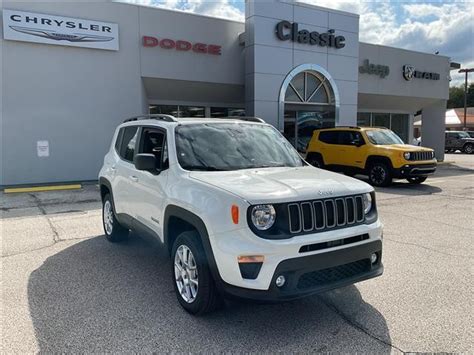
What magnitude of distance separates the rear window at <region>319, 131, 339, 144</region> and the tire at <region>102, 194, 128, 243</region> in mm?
9832

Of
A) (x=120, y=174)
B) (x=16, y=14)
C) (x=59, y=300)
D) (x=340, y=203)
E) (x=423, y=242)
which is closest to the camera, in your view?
(x=340, y=203)

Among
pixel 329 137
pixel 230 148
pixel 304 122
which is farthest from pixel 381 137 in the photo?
pixel 230 148

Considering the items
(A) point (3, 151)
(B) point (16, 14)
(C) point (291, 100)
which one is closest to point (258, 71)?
(C) point (291, 100)

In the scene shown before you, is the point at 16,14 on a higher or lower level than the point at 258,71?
higher

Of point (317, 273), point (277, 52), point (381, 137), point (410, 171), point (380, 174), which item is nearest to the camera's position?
point (317, 273)

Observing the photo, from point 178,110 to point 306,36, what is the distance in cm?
627

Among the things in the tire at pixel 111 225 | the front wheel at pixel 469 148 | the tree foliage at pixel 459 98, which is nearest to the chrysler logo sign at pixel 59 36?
the tire at pixel 111 225

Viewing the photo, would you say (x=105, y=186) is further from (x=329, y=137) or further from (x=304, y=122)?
(x=304, y=122)

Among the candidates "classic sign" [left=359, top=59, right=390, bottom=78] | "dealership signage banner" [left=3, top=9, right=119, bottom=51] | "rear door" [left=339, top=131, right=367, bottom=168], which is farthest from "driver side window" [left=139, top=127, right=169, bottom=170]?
"classic sign" [left=359, top=59, right=390, bottom=78]

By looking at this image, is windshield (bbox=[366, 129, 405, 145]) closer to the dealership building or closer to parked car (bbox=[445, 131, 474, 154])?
the dealership building

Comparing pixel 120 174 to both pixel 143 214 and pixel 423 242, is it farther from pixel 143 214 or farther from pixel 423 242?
pixel 423 242

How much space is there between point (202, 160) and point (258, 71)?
11.3 meters

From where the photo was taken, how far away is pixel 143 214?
15.5ft

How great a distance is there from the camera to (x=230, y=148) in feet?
14.5
